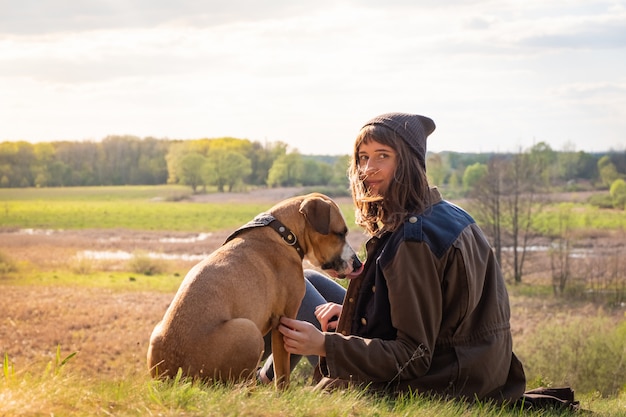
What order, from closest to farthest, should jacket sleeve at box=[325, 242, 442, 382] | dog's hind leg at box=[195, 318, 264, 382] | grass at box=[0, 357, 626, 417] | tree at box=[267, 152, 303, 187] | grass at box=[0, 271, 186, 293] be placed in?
grass at box=[0, 357, 626, 417] → jacket sleeve at box=[325, 242, 442, 382] → dog's hind leg at box=[195, 318, 264, 382] → grass at box=[0, 271, 186, 293] → tree at box=[267, 152, 303, 187]

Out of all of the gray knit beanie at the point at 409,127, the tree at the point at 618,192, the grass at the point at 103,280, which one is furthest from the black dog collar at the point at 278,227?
the tree at the point at 618,192

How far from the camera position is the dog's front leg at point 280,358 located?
15.7ft

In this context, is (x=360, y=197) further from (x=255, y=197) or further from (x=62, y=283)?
(x=255, y=197)

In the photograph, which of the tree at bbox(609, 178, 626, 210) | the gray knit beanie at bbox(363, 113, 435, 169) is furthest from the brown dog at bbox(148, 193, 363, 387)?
the tree at bbox(609, 178, 626, 210)

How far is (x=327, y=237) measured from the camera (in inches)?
204

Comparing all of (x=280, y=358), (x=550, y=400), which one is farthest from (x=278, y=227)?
(x=550, y=400)

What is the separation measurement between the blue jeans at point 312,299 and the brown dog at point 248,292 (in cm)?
42

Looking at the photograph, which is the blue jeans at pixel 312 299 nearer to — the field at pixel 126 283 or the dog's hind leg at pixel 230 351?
the dog's hind leg at pixel 230 351

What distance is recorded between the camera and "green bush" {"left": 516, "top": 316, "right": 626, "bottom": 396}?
73.4ft

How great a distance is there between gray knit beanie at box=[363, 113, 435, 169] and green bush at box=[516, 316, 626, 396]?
17.8m

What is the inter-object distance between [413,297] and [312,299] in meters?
1.81

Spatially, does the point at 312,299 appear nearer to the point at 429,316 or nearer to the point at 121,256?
the point at 429,316

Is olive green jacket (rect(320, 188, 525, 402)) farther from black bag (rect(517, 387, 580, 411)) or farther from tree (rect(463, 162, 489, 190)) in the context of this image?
tree (rect(463, 162, 489, 190))

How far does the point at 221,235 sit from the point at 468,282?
35.3 meters
